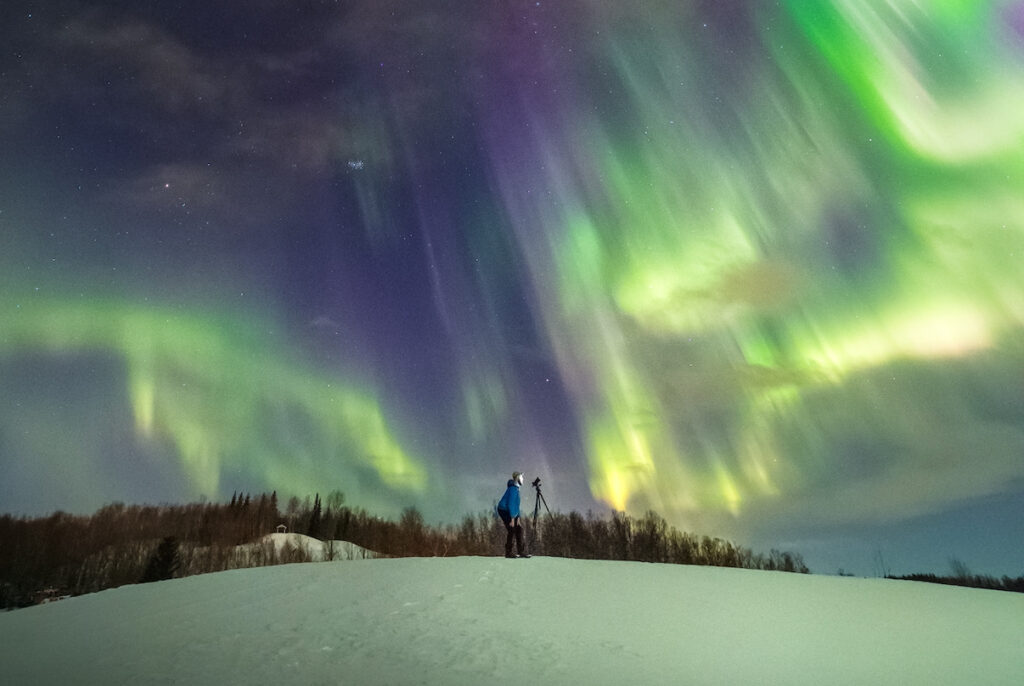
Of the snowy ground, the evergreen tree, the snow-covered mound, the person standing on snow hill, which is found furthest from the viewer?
the snow-covered mound

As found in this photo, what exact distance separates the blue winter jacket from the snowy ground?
160 cm

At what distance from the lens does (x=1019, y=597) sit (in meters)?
17.8

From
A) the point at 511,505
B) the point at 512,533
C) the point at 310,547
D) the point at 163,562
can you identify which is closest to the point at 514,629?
the point at 511,505

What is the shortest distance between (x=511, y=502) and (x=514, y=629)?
5386mm

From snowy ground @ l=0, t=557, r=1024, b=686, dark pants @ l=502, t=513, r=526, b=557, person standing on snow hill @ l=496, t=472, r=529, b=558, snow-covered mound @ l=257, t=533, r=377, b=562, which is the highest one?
snow-covered mound @ l=257, t=533, r=377, b=562

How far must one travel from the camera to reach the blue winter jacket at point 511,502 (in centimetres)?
1848


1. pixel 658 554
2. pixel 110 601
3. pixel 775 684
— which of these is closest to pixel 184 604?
pixel 110 601

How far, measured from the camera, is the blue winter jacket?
728 inches

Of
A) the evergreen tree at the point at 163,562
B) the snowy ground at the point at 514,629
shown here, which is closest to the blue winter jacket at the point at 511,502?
the snowy ground at the point at 514,629

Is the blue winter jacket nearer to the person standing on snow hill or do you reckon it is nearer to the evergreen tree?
the person standing on snow hill

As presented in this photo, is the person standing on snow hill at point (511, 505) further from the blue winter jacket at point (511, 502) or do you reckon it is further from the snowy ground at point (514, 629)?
the snowy ground at point (514, 629)

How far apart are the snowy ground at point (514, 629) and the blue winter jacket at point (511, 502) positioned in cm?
160

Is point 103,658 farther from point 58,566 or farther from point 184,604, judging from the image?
point 58,566

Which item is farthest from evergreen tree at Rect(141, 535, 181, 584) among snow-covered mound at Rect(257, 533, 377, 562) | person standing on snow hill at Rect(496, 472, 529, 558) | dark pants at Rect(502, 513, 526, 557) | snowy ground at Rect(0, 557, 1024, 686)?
person standing on snow hill at Rect(496, 472, 529, 558)
